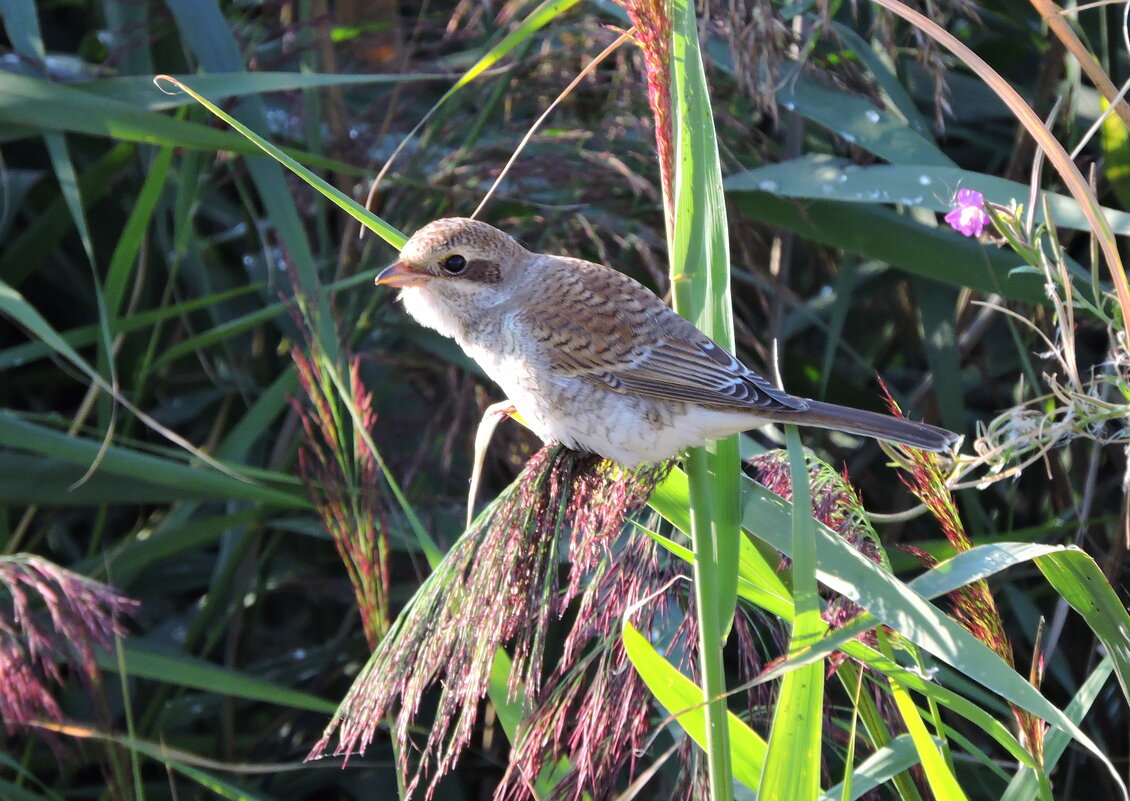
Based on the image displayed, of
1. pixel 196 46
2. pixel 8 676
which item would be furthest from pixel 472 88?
pixel 8 676

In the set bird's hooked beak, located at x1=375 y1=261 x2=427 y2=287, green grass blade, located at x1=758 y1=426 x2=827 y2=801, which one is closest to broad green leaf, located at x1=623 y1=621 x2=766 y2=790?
green grass blade, located at x1=758 y1=426 x2=827 y2=801

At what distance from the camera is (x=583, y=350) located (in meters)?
1.71

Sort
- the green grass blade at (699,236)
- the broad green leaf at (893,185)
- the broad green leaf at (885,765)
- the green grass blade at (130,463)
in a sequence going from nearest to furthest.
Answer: the green grass blade at (699,236) < the broad green leaf at (885,765) < the broad green leaf at (893,185) < the green grass blade at (130,463)

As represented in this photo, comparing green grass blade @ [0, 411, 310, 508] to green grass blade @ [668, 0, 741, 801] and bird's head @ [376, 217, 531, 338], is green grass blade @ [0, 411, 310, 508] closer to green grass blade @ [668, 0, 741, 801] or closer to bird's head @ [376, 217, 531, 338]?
bird's head @ [376, 217, 531, 338]

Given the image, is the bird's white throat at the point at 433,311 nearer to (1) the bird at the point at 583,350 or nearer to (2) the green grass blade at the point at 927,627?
(1) the bird at the point at 583,350

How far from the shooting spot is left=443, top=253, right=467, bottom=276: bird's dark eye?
176 cm

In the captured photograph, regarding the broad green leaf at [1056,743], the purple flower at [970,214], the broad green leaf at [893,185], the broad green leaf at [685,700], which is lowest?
the broad green leaf at [1056,743]

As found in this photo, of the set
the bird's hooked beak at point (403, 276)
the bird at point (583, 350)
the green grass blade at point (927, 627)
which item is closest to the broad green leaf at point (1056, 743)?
the green grass blade at point (927, 627)

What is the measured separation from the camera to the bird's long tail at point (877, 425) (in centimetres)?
129

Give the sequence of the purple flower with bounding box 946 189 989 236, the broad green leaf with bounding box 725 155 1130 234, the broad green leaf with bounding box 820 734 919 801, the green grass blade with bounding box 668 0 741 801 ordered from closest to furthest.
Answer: the green grass blade with bounding box 668 0 741 801, the broad green leaf with bounding box 820 734 919 801, the purple flower with bounding box 946 189 989 236, the broad green leaf with bounding box 725 155 1130 234

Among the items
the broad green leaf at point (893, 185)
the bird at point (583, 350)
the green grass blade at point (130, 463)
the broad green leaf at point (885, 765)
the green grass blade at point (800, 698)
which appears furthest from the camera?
the green grass blade at point (130, 463)

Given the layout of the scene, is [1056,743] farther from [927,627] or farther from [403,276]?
[403,276]

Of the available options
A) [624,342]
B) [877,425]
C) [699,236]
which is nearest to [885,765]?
[877,425]

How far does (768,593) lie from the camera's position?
44.7 inches
